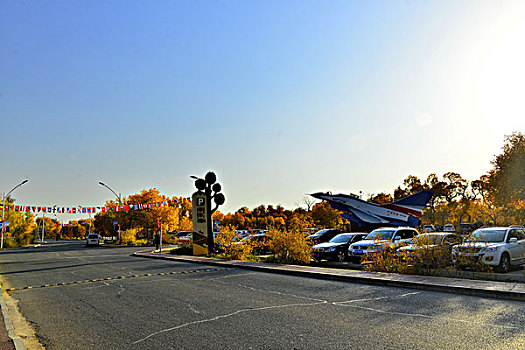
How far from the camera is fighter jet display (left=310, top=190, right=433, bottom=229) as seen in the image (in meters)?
44.3

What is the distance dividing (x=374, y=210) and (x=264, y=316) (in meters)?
38.8

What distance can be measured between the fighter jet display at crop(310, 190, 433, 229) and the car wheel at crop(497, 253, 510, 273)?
29770 millimetres

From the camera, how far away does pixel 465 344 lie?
588cm

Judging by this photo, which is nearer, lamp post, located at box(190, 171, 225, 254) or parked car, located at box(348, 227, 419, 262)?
parked car, located at box(348, 227, 419, 262)

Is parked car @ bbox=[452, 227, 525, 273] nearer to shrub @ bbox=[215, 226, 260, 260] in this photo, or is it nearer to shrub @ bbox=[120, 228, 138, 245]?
shrub @ bbox=[215, 226, 260, 260]

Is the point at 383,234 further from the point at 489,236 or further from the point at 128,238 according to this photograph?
the point at 128,238

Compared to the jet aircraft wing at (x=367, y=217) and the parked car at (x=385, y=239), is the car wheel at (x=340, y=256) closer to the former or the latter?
the parked car at (x=385, y=239)

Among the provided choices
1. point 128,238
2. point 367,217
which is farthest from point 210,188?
point 128,238

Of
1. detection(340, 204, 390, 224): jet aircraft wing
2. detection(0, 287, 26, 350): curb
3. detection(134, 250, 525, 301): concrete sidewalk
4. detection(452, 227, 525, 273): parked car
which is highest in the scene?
detection(340, 204, 390, 224): jet aircraft wing

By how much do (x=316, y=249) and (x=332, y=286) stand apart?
7549 mm

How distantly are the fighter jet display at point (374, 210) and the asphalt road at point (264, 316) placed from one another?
32263 millimetres

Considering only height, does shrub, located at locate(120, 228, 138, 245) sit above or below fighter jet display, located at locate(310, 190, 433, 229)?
below

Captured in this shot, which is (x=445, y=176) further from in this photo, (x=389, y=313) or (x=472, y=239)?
(x=389, y=313)

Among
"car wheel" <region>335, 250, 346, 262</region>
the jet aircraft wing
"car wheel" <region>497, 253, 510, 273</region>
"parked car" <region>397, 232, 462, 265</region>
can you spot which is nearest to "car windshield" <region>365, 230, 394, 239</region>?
"car wheel" <region>335, 250, 346, 262</region>
